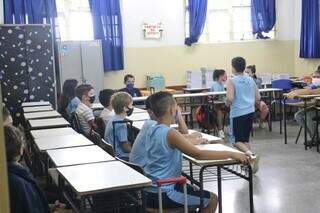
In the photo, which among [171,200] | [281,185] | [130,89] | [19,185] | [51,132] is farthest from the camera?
[130,89]

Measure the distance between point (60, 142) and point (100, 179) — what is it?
1525mm

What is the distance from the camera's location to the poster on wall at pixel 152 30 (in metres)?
10.0

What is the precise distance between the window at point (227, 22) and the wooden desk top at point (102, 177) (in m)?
7.90

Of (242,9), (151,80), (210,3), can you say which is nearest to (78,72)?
(151,80)

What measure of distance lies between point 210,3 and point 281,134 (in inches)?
147

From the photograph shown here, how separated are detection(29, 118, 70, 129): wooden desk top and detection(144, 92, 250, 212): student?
7.47ft

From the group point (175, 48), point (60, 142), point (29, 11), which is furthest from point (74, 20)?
point (60, 142)

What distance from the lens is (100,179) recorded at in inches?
100.0

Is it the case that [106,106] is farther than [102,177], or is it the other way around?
[106,106]

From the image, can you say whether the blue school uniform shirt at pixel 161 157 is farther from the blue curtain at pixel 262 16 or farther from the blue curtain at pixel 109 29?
the blue curtain at pixel 262 16

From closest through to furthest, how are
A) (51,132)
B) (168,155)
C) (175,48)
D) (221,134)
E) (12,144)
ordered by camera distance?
(12,144), (168,155), (51,132), (221,134), (175,48)

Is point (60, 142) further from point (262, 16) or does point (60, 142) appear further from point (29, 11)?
point (262, 16)

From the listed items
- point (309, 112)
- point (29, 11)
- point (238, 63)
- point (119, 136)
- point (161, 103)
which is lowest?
point (309, 112)

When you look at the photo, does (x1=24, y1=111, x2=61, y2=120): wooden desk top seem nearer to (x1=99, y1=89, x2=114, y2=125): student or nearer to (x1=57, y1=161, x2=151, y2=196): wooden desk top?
(x1=99, y1=89, x2=114, y2=125): student
